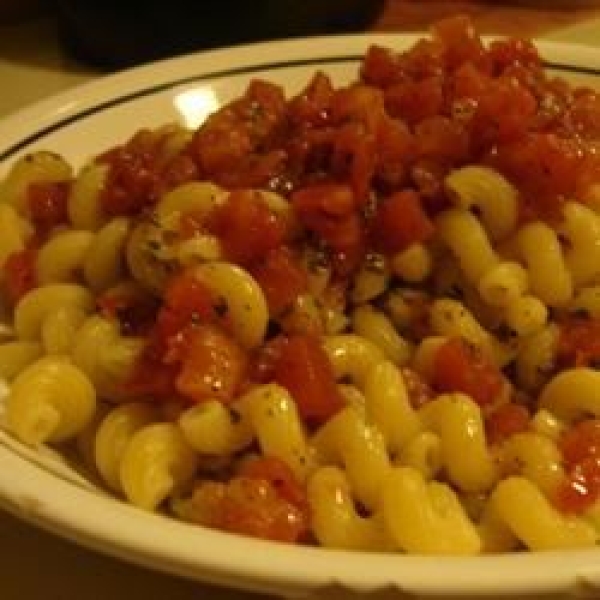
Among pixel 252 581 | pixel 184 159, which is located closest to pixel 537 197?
pixel 184 159

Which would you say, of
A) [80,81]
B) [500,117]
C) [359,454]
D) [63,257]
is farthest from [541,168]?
[80,81]

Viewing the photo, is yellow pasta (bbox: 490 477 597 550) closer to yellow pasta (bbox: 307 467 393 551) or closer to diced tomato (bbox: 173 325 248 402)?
yellow pasta (bbox: 307 467 393 551)

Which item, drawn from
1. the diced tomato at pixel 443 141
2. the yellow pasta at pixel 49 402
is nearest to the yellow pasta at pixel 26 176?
the yellow pasta at pixel 49 402

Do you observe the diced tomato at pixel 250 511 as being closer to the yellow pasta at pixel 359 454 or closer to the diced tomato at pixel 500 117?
the yellow pasta at pixel 359 454

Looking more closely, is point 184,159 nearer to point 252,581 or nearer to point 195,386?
point 195,386

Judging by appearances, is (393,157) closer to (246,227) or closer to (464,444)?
(246,227)

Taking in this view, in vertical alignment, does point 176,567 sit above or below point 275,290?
below
